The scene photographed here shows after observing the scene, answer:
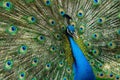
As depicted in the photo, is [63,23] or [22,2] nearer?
[22,2]

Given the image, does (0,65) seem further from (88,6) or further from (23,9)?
(88,6)

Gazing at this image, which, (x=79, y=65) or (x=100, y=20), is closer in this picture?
(x=79, y=65)

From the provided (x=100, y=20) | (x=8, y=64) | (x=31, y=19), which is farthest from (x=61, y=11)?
(x=8, y=64)

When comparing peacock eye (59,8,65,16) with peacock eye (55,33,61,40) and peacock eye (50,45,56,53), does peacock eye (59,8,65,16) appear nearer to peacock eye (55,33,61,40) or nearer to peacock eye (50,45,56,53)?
peacock eye (55,33,61,40)

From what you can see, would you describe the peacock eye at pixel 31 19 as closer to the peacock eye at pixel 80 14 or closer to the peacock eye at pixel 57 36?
the peacock eye at pixel 57 36

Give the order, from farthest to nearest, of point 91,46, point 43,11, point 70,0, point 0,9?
point 91,46
point 70,0
point 43,11
point 0,9

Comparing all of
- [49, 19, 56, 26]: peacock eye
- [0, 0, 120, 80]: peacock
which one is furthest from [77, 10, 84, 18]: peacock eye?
[49, 19, 56, 26]: peacock eye

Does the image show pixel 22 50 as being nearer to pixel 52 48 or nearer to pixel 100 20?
pixel 52 48

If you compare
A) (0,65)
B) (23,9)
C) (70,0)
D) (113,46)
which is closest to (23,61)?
(0,65)
